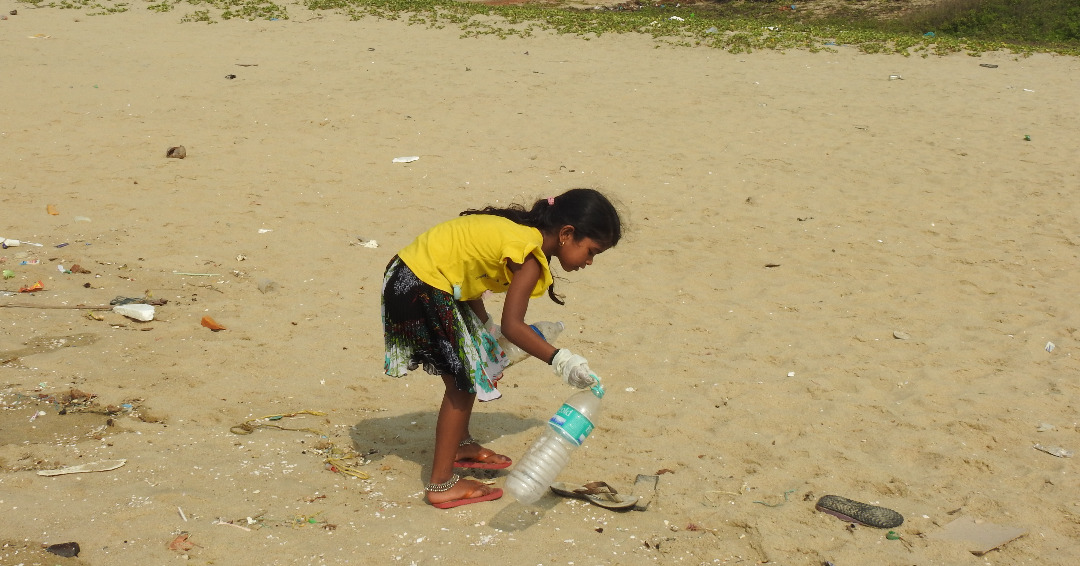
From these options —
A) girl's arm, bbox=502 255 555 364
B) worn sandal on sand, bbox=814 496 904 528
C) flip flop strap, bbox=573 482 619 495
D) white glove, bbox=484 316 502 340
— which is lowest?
worn sandal on sand, bbox=814 496 904 528

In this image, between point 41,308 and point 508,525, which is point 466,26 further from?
point 508,525

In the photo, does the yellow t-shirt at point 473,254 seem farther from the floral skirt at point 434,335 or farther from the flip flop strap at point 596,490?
the flip flop strap at point 596,490

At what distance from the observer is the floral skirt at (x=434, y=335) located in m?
3.20

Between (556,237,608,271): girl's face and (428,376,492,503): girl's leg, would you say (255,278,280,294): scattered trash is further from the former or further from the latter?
(556,237,608,271): girl's face

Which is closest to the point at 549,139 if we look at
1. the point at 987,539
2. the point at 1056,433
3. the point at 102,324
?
the point at 102,324

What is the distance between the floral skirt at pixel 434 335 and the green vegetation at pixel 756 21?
1031 cm

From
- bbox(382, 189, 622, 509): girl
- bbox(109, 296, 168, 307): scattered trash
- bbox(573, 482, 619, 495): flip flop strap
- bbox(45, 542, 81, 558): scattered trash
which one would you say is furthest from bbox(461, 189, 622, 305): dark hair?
bbox(109, 296, 168, 307): scattered trash

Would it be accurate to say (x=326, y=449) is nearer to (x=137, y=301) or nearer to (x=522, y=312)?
(x=522, y=312)

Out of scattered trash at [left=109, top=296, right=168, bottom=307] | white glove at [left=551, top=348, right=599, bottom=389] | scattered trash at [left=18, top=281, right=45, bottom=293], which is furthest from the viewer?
scattered trash at [left=18, top=281, right=45, bottom=293]

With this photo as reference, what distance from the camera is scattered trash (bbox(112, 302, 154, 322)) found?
4.83 metres

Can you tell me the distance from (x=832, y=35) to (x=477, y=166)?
812cm

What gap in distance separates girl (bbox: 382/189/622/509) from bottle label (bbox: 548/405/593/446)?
0.19 m

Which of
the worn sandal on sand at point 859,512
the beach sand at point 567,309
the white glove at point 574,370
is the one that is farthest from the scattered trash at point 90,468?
the worn sandal on sand at point 859,512

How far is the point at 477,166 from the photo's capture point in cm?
792
